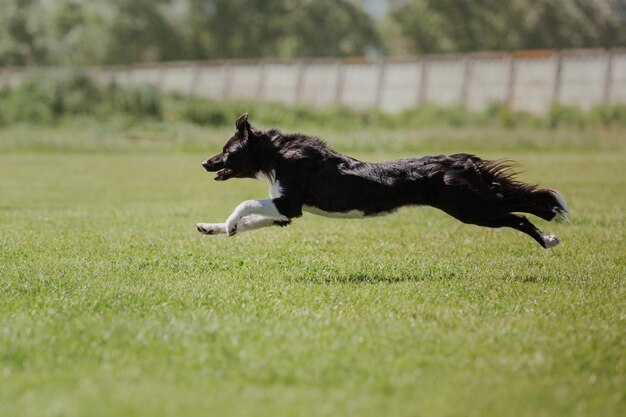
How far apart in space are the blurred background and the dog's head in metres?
34.8

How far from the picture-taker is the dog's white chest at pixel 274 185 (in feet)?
29.5

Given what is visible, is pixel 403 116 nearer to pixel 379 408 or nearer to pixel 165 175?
pixel 165 175

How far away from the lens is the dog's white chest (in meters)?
9.00

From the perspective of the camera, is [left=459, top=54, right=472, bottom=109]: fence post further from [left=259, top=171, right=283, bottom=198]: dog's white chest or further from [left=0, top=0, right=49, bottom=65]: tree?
[left=0, top=0, right=49, bottom=65]: tree

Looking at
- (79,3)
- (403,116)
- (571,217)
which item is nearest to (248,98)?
(403,116)

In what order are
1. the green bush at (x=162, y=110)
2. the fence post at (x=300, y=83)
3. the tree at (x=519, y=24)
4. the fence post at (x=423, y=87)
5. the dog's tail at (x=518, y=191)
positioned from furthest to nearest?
1. the tree at (x=519, y=24)
2. the fence post at (x=300, y=83)
3. the fence post at (x=423, y=87)
4. the green bush at (x=162, y=110)
5. the dog's tail at (x=518, y=191)

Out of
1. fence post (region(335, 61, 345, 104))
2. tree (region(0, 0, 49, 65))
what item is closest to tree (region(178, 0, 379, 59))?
tree (region(0, 0, 49, 65))

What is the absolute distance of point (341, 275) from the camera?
9.02 m

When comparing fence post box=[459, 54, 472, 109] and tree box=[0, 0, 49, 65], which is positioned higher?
tree box=[0, 0, 49, 65]

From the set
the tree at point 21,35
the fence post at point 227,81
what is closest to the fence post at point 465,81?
the fence post at point 227,81

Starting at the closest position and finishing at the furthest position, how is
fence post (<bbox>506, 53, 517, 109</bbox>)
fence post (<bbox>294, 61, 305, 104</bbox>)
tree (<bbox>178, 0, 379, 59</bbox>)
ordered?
fence post (<bbox>506, 53, 517, 109</bbox>)
fence post (<bbox>294, 61, 305, 104</bbox>)
tree (<bbox>178, 0, 379, 59</bbox>)

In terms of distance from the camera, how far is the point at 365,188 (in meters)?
8.97

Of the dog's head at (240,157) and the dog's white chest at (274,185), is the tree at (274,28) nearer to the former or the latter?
the dog's head at (240,157)

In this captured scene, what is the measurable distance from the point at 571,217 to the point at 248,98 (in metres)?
40.5
